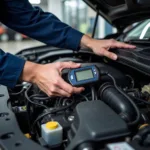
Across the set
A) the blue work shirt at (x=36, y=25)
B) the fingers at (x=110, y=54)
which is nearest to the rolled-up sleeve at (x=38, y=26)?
the blue work shirt at (x=36, y=25)

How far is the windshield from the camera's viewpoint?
4.40ft

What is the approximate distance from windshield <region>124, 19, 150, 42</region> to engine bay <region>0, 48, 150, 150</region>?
1.03ft

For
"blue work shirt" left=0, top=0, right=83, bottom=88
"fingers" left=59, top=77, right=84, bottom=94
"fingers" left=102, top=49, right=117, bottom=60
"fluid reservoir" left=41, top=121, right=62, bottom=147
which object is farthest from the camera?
"blue work shirt" left=0, top=0, right=83, bottom=88

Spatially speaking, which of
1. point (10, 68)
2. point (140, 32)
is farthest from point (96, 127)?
point (140, 32)

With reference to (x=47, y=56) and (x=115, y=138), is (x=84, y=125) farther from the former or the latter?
(x=47, y=56)

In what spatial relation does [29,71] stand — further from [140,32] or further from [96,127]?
[140,32]

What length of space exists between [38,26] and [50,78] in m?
0.53

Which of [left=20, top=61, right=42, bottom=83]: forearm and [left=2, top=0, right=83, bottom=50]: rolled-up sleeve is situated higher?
[left=2, top=0, right=83, bottom=50]: rolled-up sleeve

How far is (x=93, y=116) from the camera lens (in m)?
0.61

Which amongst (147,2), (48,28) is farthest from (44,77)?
(147,2)

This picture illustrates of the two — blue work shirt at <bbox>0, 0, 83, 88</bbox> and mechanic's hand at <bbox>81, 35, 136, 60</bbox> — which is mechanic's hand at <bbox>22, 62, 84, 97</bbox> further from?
blue work shirt at <bbox>0, 0, 83, 88</bbox>

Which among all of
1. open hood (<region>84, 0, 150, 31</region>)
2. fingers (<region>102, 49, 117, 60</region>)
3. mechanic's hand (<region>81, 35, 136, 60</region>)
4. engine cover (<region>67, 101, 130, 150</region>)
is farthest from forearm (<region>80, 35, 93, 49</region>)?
engine cover (<region>67, 101, 130, 150</region>)

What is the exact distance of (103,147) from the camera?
1.81 ft

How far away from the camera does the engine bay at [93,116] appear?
0.55 meters
